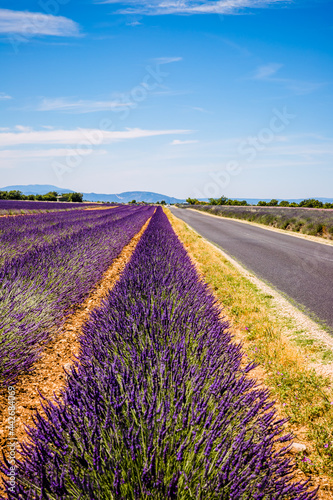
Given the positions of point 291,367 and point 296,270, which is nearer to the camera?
point 291,367

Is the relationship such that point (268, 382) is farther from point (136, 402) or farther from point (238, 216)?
point (238, 216)

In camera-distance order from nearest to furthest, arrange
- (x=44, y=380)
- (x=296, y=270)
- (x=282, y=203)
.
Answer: (x=44, y=380), (x=296, y=270), (x=282, y=203)

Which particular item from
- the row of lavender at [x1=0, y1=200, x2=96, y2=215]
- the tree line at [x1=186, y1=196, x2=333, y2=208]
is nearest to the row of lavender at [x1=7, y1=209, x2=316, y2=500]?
the row of lavender at [x1=0, y1=200, x2=96, y2=215]

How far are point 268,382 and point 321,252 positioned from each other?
8.86m

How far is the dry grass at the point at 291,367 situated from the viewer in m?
2.00

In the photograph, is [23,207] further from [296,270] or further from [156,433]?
[156,433]

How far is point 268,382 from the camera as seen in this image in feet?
9.31

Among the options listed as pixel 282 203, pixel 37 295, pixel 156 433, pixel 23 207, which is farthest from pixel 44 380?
pixel 282 203

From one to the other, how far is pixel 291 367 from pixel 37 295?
9.07 feet

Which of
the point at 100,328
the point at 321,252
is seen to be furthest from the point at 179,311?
the point at 321,252

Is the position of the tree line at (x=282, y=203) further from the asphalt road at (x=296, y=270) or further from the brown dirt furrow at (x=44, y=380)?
the brown dirt furrow at (x=44, y=380)

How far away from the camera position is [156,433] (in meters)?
1.29

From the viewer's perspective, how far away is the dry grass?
78.5 inches

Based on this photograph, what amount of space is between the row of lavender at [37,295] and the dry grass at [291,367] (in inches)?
83.2
